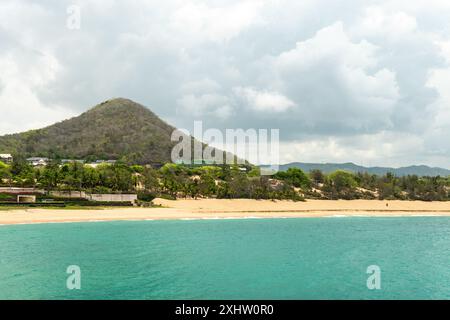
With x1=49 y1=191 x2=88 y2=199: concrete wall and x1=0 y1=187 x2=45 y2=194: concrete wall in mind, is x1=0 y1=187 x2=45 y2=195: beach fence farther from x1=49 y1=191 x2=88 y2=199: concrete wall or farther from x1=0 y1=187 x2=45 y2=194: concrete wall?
x1=49 y1=191 x2=88 y2=199: concrete wall

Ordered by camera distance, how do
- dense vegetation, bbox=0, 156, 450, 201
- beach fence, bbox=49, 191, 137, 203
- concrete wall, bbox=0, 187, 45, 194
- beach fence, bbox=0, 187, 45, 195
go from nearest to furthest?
beach fence, bbox=0, 187, 45, 195
concrete wall, bbox=0, 187, 45, 194
beach fence, bbox=49, 191, 137, 203
dense vegetation, bbox=0, 156, 450, 201

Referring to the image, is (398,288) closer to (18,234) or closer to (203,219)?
(18,234)

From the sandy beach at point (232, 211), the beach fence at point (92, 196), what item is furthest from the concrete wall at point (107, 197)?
the sandy beach at point (232, 211)

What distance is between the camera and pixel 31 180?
9888 centimetres

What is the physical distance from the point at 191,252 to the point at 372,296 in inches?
761

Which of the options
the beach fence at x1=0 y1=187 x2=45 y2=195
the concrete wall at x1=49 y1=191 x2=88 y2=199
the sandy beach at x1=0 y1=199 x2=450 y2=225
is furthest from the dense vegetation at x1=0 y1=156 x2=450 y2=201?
the sandy beach at x1=0 y1=199 x2=450 y2=225

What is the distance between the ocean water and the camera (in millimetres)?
25031

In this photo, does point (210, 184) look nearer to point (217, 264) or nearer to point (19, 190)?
point (19, 190)

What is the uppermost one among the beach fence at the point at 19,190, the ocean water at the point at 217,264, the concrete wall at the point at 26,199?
the beach fence at the point at 19,190

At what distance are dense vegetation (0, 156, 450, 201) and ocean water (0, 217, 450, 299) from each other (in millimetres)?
44882

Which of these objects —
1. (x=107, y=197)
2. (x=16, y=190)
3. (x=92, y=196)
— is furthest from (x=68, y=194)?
(x=16, y=190)

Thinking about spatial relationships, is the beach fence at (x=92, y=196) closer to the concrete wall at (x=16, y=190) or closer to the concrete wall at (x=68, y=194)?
the concrete wall at (x=68, y=194)

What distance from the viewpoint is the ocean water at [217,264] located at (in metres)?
25.0

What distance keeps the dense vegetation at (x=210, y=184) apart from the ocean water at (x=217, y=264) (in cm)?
4488
